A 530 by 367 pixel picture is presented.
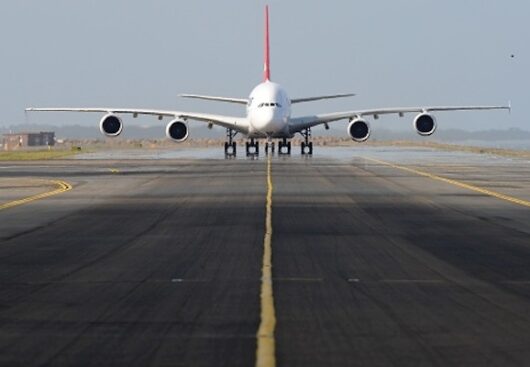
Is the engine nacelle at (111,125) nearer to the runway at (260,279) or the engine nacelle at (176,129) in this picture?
the engine nacelle at (176,129)

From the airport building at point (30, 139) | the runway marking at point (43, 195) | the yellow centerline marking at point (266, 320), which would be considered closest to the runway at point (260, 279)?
the yellow centerline marking at point (266, 320)

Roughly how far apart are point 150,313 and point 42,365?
10.4ft

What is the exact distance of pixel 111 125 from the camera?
244 ft

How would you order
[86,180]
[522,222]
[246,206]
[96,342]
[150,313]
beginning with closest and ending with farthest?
[96,342] → [150,313] → [522,222] → [246,206] → [86,180]

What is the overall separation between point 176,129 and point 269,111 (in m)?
6.90

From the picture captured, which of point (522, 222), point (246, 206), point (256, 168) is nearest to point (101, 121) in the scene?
point (256, 168)

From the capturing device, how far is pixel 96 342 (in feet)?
36.6

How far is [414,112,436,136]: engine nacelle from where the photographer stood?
75875mm

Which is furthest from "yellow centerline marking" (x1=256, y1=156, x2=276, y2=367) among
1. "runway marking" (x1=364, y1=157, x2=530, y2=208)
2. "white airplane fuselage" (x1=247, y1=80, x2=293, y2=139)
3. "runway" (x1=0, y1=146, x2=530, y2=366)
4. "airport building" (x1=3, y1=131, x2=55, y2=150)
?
"airport building" (x1=3, y1=131, x2=55, y2=150)

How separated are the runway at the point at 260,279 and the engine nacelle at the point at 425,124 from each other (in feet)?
130

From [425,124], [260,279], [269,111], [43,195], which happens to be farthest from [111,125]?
[260,279]

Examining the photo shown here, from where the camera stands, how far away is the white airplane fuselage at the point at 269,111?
70688 millimetres

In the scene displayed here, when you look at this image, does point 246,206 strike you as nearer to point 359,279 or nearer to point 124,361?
point 359,279

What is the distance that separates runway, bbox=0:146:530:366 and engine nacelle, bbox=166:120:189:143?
3772cm
